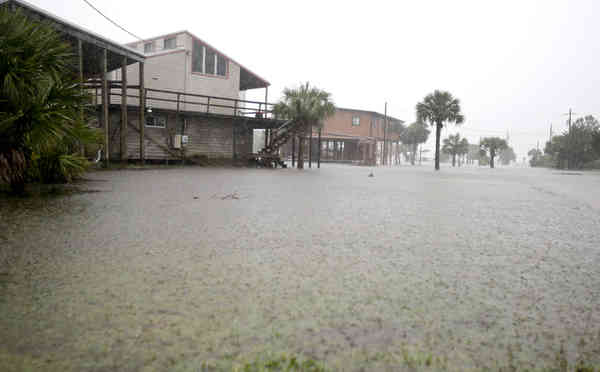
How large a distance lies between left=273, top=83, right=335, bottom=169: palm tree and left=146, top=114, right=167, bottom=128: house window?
23.1 ft

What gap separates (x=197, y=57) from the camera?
28625 millimetres

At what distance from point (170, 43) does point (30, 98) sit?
27027 mm

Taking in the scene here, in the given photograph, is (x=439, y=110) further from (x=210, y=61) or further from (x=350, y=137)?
(x=210, y=61)

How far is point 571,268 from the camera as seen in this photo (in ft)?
10.5

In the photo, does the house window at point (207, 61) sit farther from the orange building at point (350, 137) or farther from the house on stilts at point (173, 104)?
the orange building at point (350, 137)

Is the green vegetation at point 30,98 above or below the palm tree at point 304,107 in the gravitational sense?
below

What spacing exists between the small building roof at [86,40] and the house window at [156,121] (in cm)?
316

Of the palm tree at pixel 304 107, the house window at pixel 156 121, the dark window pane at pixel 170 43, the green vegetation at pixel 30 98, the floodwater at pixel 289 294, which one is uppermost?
the dark window pane at pixel 170 43

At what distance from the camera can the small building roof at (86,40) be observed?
12.5 meters

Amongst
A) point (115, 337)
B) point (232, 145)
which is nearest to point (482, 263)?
point (115, 337)

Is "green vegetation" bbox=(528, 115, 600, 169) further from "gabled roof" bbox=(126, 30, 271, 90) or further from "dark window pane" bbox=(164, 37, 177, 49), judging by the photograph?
"dark window pane" bbox=(164, 37, 177, 49)


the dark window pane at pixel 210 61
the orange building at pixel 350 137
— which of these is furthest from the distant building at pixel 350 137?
the dark window pane at pixel 210 61

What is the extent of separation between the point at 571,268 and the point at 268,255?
2.37 m

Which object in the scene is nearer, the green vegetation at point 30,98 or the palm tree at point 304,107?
the green vegetation at point 30,98
